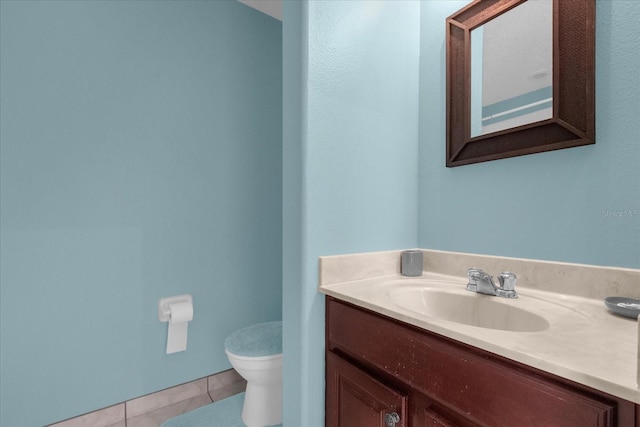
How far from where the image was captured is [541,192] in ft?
3.23

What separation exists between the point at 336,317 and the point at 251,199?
121 cm

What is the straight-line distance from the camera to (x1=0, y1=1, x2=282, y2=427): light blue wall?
1.40 metres

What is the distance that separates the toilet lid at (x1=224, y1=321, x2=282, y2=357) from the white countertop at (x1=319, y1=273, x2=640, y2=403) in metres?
0.76

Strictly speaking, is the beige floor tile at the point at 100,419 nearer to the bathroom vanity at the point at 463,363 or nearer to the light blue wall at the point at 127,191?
the light blue wall at the point at 127,191

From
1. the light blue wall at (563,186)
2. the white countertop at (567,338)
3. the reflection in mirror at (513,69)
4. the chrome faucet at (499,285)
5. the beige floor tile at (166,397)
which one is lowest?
the beige floor tile at (166,397)

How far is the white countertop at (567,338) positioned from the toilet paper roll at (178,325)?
1.09 metres

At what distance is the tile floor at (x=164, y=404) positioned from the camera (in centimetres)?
155

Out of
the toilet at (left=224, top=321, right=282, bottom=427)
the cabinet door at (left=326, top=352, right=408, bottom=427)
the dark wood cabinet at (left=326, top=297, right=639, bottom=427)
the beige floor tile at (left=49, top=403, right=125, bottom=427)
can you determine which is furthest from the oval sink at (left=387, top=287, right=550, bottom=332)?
the beige floor tile at (left=49, top=403, right=125, bottom=427)

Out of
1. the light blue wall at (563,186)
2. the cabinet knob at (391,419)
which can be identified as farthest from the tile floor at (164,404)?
the light blue wall at (563,186)

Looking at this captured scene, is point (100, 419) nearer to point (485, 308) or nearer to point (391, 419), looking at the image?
point (391, 419)

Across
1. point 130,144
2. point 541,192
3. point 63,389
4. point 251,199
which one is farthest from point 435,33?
point 63,389

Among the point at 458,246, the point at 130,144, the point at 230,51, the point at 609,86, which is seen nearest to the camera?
the point at 609,86

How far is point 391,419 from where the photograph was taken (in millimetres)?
797

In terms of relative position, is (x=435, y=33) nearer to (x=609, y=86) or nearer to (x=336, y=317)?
(x=609, y=86)
